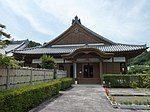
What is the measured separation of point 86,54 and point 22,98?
1957 centimetres

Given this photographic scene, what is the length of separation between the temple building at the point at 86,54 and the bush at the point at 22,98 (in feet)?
47.5

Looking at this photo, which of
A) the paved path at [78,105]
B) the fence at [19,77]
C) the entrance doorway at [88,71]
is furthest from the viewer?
the entrance doorway at [88,71]

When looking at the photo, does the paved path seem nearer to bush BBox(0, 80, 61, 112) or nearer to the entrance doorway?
bush BBox(0, 80, 61, 112)

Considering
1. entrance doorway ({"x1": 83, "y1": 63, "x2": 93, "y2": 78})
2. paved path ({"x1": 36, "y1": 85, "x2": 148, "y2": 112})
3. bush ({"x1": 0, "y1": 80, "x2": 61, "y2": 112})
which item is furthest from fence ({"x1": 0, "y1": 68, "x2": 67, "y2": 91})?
entrance doorway ({"x1": 83, "y1": 63, "x2": 93, "y2": 78})

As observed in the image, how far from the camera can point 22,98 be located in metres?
8.39

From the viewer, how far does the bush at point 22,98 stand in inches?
272

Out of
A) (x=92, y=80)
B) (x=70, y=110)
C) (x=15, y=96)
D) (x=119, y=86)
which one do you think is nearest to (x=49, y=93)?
(x=70, y=110)

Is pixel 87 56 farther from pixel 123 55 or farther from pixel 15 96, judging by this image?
pixel 15 96

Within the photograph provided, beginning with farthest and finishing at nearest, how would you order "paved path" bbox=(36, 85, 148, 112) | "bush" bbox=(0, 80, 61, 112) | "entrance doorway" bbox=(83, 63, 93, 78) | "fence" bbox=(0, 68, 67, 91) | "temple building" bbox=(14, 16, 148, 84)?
"entrance doorway" bbox=(83, 63, 93, 78) → "temple building" bbox=(14, 16, 148, 84) → "paved path" bbox=(36, 85, 148, 112) → "fence" bbox=(0, 68, 67, 91) → "bush" bbox=(0, 80, 61, 112)

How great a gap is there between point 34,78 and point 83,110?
164 inches

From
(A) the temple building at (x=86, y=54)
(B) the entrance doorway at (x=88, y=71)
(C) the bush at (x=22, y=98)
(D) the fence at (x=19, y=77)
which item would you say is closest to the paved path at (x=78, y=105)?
(C) the bush at (x=22, y=98)

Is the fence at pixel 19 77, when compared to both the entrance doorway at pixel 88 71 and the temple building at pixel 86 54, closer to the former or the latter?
the temple building at pixel 86 54

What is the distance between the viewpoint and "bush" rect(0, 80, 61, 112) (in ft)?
22.7

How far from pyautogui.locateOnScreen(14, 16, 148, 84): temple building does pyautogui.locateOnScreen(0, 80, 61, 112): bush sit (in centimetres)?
1447
